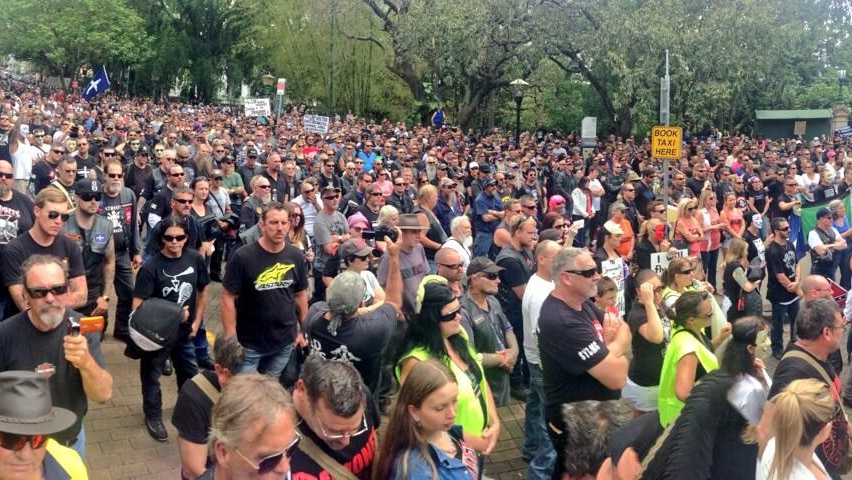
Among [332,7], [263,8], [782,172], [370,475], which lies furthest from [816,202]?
[263,8]

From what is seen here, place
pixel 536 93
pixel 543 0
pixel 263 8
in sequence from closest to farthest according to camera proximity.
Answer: pixel 543 0 → pixel 536 93 → pixel 263 8

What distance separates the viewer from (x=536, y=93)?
3469 cm

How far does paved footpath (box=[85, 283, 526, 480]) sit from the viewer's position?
17.9 feet

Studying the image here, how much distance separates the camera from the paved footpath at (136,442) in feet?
17.9

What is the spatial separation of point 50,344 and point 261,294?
5.83 ft

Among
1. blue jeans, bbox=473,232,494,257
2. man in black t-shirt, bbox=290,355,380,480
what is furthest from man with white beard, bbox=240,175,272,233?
man in black t-shirt, bbox=290,355,380,480

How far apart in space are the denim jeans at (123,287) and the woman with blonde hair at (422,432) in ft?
17.6

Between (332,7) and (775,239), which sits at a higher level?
(332,7)

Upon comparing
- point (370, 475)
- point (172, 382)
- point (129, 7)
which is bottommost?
point (172, 382)

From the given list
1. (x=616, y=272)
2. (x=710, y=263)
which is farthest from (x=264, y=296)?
(x=710, y=263)

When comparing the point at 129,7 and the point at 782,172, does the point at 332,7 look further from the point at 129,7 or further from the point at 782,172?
the point at 129,7

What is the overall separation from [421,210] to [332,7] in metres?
23.4

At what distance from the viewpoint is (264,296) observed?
5512 mm

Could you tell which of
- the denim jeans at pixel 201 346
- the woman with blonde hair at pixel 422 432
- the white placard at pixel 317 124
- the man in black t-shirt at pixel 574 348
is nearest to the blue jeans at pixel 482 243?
the denim jeans at pixel 201 346
